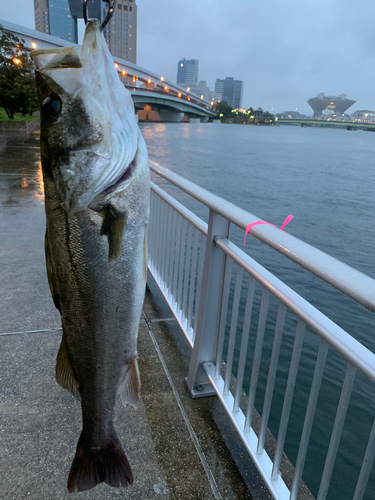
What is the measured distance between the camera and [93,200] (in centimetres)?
136

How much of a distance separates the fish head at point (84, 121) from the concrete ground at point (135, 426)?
1669 mm

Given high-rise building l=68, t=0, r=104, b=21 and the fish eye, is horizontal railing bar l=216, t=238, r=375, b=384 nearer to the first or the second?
the fish eye

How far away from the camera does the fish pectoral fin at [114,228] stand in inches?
53.9

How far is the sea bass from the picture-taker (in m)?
1.34

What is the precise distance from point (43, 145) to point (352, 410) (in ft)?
16.0

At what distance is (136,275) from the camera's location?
1.49 m

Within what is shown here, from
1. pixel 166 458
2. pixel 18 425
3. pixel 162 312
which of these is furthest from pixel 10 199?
pixel 166 458

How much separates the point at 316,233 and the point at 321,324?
1258 cm

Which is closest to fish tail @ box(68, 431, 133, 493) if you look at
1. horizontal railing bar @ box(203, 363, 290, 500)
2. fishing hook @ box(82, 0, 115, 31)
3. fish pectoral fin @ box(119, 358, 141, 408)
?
fish pectoral fin @ box(119, 358, 141, 408)

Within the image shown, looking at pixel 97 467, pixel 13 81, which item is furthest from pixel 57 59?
pixel 13 81

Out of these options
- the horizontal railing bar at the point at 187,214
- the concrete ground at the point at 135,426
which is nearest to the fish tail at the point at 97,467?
the concrete ground at the point at 135,426

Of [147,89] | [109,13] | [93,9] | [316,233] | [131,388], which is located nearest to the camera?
[109,13]

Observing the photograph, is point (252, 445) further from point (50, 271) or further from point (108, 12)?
point (108, 12)

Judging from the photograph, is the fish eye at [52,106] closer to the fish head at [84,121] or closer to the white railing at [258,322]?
the fish head at [84,121]
